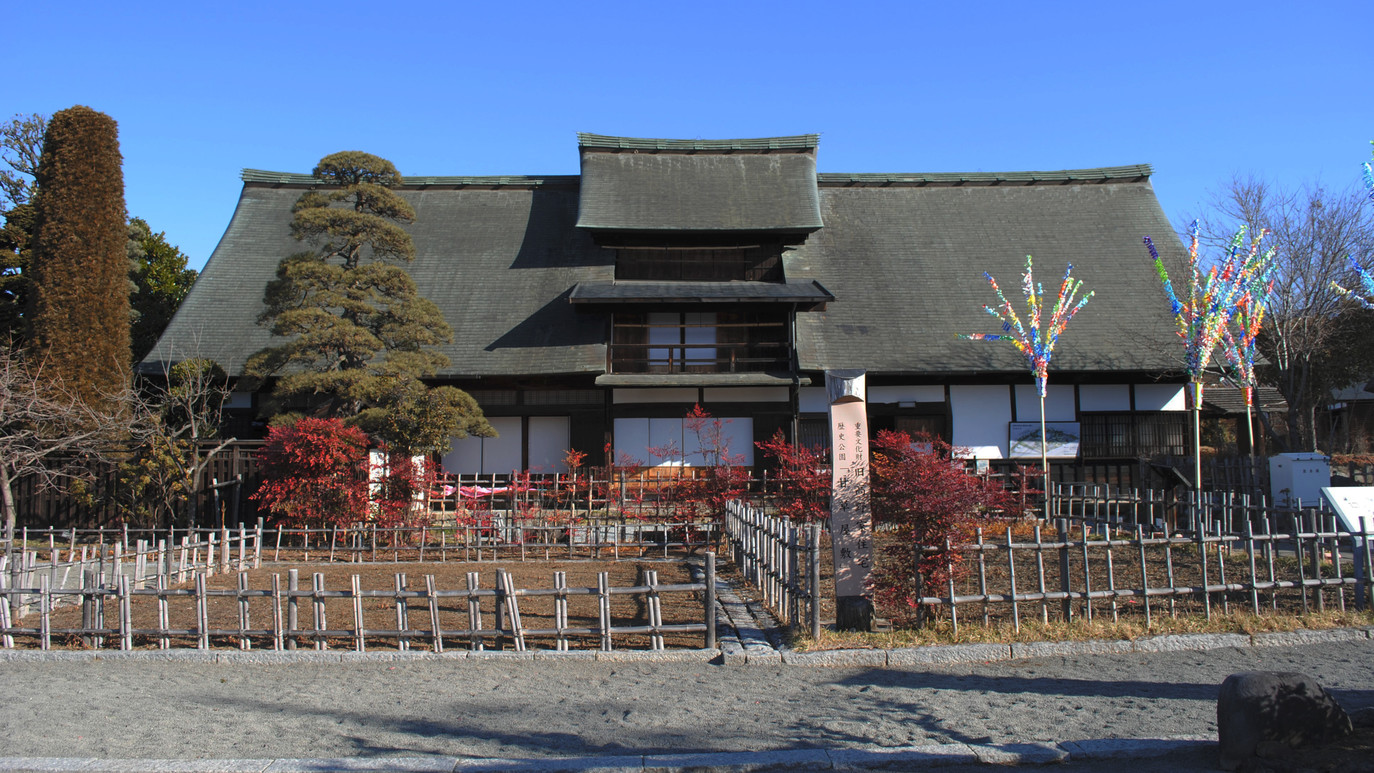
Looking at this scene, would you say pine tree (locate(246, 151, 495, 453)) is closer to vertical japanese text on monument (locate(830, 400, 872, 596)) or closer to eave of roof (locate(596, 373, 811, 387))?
eave of roof (locate(596, 373, 811, 387))

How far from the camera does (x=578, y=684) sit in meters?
6.11

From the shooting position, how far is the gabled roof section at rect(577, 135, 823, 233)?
2042 centimetres

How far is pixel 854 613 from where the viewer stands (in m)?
7.24

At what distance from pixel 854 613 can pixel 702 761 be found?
3.04 meters

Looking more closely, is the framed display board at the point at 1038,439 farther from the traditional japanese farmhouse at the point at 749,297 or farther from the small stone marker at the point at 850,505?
the small stone marker at the point at 850,505

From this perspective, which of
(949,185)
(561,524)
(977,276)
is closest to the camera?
(561,524)

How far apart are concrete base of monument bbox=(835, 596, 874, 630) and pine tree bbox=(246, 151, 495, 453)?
8.18 m

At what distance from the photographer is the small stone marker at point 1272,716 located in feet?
13.9

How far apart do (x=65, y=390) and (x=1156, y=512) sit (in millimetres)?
18975

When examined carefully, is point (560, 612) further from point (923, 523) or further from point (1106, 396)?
point (1106, 396)

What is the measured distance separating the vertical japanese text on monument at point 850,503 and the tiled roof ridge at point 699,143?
55.8ft

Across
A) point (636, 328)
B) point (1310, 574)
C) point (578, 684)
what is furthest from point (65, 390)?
point (1310, 574)

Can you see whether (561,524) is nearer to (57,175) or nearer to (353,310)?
(353,310)

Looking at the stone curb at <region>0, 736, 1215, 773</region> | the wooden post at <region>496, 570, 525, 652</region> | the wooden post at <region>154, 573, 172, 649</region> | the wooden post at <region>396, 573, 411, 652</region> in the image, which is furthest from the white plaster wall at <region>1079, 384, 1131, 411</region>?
the wooden post at <region>154, 573, 172, 649</region>
